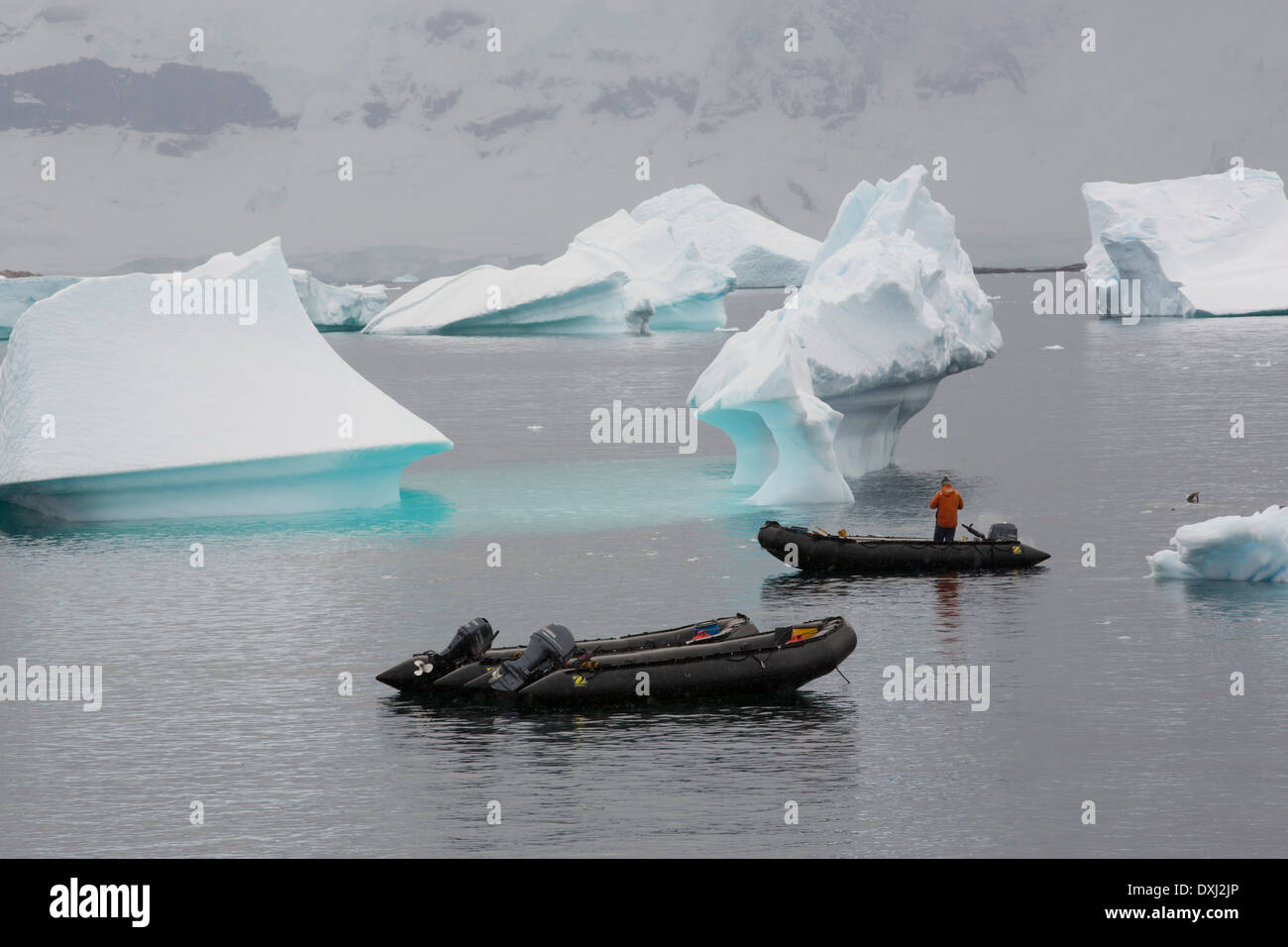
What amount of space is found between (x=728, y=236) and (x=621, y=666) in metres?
145

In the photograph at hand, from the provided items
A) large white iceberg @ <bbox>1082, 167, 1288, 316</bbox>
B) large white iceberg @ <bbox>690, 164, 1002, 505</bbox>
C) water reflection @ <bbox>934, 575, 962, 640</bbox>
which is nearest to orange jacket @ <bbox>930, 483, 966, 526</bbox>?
water reflection @ <bbox>934, 575, 962, 640</bbox>

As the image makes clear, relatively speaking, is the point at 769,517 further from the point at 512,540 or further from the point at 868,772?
the point at 868,772

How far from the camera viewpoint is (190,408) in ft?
119

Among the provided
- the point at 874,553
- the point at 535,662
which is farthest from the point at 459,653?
the point at 874,553

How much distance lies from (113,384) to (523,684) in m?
18.8

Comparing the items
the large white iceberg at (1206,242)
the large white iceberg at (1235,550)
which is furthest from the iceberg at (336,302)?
the large white iceberg at (1235,550)

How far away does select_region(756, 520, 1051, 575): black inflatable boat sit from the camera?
30.1m

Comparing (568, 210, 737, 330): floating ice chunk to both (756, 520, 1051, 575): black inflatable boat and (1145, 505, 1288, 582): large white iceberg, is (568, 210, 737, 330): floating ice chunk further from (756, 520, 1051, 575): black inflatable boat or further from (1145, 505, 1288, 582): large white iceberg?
(1145, 505, 1288, 582): large white iceberg

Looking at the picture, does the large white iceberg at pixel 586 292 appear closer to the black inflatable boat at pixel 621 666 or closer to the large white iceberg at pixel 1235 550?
the large white iceberg at pixel 1235 550

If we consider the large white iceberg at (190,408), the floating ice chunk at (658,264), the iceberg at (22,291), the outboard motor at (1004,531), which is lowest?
the outboard motor at (1004,531)

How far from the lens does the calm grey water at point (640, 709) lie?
17.3 meters

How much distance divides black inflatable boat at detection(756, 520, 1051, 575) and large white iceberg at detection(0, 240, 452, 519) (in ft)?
34.4

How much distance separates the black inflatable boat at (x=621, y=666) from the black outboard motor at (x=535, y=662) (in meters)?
0.01

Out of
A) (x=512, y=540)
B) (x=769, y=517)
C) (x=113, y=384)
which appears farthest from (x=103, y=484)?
(x=769, y=517)
